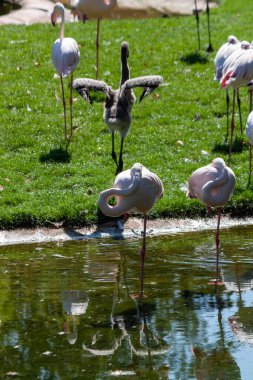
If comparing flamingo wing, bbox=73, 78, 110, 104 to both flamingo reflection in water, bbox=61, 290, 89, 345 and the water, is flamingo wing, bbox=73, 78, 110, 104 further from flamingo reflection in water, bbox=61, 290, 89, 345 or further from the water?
flamingo reflection in water, bbox=61, 290, 89, 345

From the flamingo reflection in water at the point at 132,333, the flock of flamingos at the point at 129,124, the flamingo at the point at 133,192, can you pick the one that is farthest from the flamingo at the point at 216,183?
the flamingo reflection in water at the point at 132,333

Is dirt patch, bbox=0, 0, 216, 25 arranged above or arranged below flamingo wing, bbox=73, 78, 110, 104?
below

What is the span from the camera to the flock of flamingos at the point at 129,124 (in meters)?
7.84

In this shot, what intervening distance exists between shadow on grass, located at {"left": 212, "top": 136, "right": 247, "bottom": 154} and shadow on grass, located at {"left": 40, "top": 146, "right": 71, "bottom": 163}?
1.83m

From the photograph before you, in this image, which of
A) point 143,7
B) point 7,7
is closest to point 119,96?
point 7,7

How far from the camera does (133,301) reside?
7629 mm

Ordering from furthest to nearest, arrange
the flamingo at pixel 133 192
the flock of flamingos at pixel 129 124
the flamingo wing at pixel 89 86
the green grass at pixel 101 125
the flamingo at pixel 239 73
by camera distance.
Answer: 1. the flamingo at pixel 239 73
2. the flamingo wing at pixel 89 86
3. the green grass at pixel 101 125
4. the flock of flamingos at pixel 129 124
5. the flamingo at pixel 133 192

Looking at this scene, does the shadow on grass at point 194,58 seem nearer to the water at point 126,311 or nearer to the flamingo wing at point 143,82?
the flamingo wing at point 143,82

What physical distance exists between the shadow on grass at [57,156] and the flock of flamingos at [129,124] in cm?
43

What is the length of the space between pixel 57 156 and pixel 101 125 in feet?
3.92

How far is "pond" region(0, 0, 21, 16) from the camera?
20281mm

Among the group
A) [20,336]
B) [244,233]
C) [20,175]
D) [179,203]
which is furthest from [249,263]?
[20,175]

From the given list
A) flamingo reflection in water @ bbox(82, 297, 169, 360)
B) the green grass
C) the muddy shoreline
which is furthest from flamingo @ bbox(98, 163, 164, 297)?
the green grass

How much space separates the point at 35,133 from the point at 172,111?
2010 mm
